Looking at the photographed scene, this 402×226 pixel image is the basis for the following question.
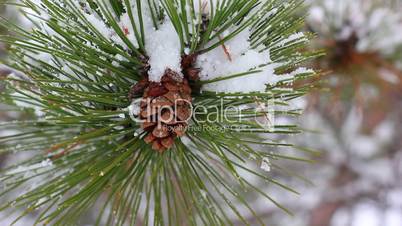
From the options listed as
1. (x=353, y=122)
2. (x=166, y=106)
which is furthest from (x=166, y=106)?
Answer: (x=353, y=122)

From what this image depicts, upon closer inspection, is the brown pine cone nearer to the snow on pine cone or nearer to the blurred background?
the snow on pine cone

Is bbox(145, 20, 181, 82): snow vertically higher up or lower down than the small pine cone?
higher up

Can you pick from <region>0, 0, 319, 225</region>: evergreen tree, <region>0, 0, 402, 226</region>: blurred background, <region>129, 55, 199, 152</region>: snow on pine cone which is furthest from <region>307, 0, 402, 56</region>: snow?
<region>129, 55, 199, 152</region>: snow on pine cone

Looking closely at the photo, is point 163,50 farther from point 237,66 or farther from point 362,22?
point 362,22

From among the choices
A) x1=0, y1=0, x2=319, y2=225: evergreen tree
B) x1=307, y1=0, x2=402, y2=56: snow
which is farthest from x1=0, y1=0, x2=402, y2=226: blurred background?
x1=0, y1=0, x2=319, y2=225: evergreen tree

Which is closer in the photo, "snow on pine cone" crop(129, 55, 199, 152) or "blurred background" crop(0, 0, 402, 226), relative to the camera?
"snow on pine cone" crop(129, 55, 199, 152)

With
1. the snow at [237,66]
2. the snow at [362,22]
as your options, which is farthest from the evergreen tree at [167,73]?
the snow at [362,22]
